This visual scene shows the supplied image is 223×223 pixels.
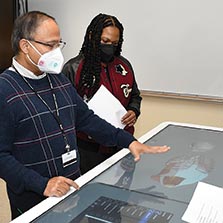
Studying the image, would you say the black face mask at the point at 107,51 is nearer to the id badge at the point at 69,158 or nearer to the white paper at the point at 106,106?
→ the white paper at the point at 106,106

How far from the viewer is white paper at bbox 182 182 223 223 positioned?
1.07 metres

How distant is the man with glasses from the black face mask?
47 cm

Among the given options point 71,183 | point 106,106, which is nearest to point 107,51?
point 106,106

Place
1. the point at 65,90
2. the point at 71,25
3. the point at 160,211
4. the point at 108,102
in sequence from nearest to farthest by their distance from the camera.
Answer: the point at 160,211
the point at 65,90
the point at 108,102
the point at 71,25

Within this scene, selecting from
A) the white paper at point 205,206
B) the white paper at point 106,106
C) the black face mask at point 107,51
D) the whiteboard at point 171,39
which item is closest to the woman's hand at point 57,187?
the white paper at point 205,206

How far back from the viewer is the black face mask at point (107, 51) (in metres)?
1.91

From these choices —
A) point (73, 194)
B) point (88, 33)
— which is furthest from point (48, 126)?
point (88, 33)

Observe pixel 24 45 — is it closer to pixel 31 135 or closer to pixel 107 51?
pixel 31 135

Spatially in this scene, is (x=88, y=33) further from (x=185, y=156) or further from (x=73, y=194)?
(x=73, y=194)

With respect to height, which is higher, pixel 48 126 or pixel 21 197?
pixel 48 126

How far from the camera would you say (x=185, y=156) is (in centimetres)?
158

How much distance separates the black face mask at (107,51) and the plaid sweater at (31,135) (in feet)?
1.44

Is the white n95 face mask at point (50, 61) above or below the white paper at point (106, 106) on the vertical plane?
above

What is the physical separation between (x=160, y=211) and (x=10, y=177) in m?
0.52
